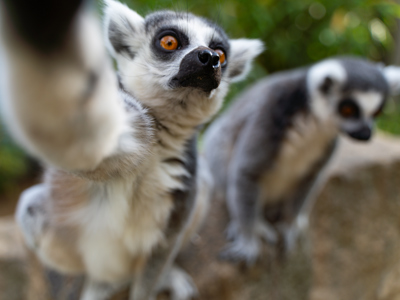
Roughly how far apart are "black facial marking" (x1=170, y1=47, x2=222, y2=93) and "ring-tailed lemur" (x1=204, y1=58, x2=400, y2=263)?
54.1 inches

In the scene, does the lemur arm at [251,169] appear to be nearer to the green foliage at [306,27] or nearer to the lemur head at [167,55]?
the lemur head at [167,55]

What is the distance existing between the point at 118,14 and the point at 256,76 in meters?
3.87

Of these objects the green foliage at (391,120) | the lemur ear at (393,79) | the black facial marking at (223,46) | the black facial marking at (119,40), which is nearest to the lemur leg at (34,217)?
the black facial marking at (119,40)

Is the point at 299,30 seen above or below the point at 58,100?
below

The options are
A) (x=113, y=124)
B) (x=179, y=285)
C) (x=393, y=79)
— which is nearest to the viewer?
(x=113, y=124)

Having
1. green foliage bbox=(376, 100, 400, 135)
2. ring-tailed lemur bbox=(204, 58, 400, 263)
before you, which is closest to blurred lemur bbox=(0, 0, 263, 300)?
ring-tailed lemur bbox=(204, 58, 400, 263)

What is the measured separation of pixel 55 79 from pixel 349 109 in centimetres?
246

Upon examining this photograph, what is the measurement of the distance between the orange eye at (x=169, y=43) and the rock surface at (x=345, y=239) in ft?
5.24

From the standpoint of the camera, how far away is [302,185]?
9.62 ft

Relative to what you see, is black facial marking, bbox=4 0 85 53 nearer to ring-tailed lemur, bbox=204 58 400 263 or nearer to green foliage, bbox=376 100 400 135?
ring-tailed lemur, bbox=204 58 400 263

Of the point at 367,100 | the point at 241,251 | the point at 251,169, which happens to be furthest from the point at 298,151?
the point at 241,251

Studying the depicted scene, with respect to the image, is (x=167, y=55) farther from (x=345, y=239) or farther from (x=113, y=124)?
(x=345, y=239)

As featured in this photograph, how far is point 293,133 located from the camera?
2.64 metres

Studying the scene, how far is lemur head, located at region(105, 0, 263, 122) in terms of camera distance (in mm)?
1323
